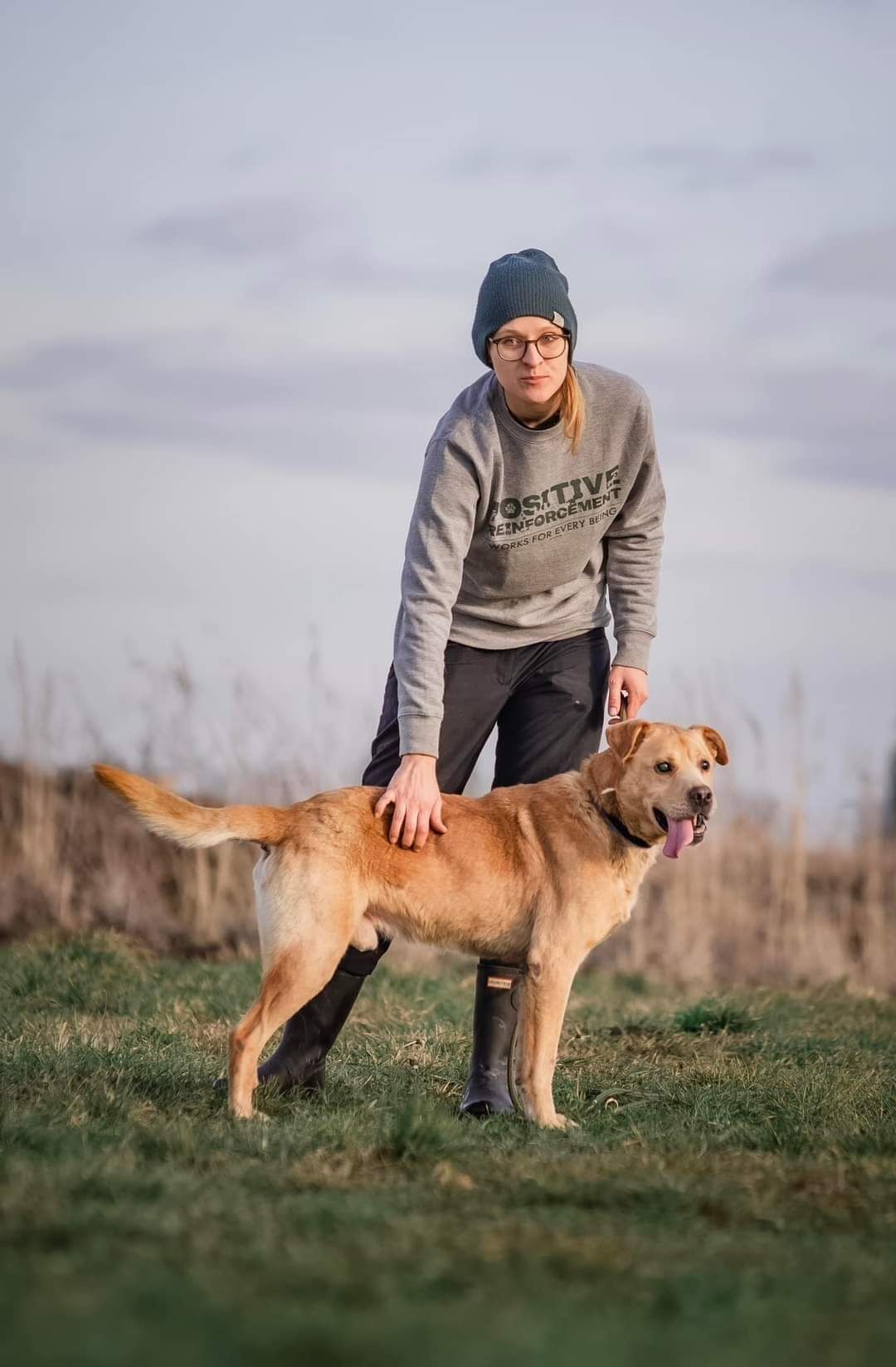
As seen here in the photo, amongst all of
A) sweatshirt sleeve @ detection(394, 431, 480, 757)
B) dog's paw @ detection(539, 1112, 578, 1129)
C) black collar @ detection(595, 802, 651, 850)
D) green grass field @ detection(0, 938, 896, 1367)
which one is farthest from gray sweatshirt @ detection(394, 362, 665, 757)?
green grass field @ detection(0, 938, 896, 1367)

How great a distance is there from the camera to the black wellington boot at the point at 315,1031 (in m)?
5.10

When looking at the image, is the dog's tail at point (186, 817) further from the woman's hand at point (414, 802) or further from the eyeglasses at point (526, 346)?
the eyeglasses at point (526, 346)

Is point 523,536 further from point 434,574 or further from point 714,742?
point 714,742

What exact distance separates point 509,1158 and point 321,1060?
1.47 metres

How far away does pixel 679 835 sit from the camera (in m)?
4.93

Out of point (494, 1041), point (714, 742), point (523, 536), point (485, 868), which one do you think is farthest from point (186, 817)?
point (714, 742)

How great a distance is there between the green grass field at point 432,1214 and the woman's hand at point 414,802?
0.87 m

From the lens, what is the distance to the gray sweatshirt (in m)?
5.09

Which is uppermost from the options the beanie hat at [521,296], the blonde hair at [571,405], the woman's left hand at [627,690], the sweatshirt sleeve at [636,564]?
the beanie hat at [521,296]

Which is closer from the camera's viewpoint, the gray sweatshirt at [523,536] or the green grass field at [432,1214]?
the green grass field at [432,1214]

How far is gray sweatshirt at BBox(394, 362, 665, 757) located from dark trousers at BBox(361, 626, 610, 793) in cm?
7

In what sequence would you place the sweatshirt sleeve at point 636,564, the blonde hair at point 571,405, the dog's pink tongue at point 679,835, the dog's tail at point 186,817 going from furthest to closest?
the sweatshirt sleeve at point 636,564, the blonde hair at point 571,405, the dog's pink tongue at point 679,835, the dog's tail at point 186,817

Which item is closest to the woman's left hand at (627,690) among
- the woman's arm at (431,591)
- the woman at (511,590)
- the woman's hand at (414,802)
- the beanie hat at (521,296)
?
the woman at (511,590)

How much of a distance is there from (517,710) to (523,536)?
0.66 meters
